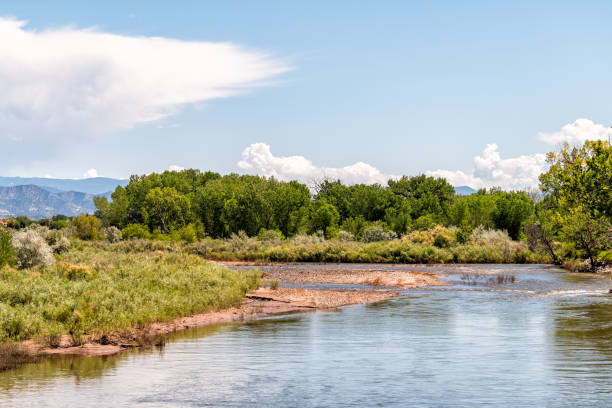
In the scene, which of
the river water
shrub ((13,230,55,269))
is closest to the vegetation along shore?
shrub ((13,230,55,269))

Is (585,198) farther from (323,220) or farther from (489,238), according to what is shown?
(323,220)

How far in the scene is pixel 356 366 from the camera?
16.8 m

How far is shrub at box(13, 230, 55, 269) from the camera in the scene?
33344 mm

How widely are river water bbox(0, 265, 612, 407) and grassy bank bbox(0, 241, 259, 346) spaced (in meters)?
2.14

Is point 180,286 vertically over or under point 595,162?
under

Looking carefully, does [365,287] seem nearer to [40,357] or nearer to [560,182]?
[40,357]

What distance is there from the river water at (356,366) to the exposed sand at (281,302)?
1.01 m

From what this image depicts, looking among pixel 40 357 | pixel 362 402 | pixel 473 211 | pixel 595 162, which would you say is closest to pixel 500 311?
pixel 362 402

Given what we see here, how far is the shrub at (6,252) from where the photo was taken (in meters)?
31.0

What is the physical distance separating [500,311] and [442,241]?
43.9 meters

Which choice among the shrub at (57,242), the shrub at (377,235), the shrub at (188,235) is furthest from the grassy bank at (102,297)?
the shrub at (188,235)

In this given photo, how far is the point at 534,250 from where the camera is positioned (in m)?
62.4

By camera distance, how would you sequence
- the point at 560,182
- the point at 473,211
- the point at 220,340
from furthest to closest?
the point at 473,211 < the point at 560,182 < the point at 220,340

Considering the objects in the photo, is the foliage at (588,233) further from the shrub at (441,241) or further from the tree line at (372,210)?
the shrub at (441,241)
